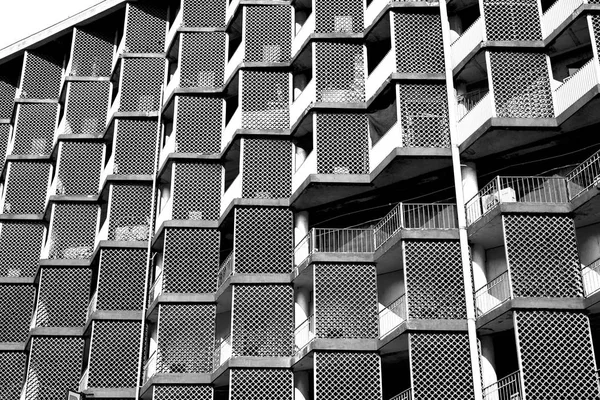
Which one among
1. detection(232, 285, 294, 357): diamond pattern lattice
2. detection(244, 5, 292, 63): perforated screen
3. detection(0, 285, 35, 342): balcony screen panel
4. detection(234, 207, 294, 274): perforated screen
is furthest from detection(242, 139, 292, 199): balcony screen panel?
detection(0, 285, 35, 342): balcony screen panel

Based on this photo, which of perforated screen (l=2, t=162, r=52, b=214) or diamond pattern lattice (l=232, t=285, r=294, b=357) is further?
perforated screen (l=2, t=162, r=52, b=214)

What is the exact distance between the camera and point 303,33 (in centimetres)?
3750

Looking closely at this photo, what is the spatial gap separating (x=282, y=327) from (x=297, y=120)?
279 inches

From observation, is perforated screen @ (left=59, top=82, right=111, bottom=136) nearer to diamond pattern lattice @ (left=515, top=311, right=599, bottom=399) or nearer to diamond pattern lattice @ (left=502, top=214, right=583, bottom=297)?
diamond pattern lattice @ (left=502, top=214, right=583, bottom=297)

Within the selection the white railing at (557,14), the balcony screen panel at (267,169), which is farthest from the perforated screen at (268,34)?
the white railing at (557,14)

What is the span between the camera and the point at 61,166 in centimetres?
4259

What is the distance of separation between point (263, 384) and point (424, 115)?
30.9 feet

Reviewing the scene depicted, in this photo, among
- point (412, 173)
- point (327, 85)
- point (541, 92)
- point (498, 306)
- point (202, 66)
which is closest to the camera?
point (498, 306)

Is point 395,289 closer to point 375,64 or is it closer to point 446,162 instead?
point 446,162

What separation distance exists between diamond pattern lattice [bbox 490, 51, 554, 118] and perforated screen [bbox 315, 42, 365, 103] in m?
5.35

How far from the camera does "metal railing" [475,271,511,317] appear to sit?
28.8 meters

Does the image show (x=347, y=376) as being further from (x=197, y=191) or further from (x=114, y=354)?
(x=114, y=354)

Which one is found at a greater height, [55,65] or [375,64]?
[55,65]

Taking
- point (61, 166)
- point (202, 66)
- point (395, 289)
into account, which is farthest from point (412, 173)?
point (61, 166)
